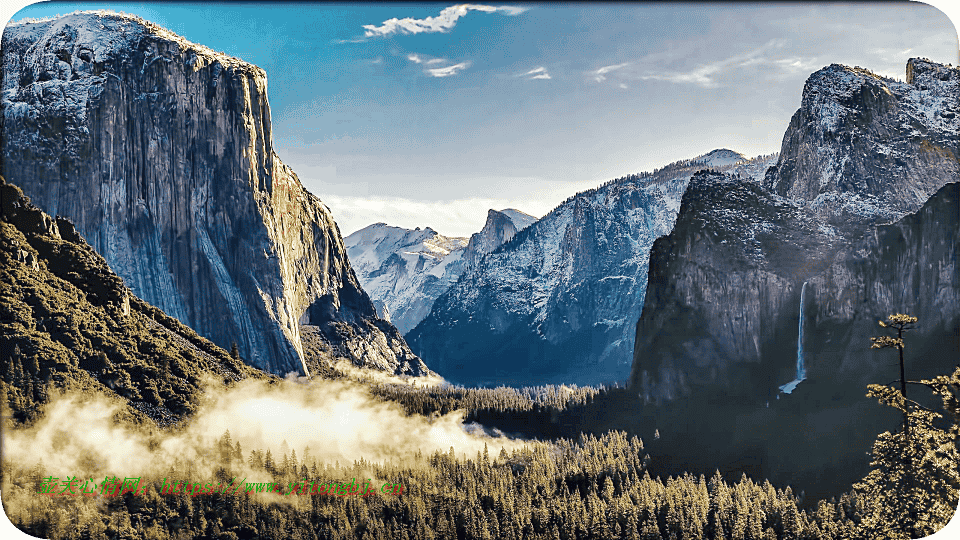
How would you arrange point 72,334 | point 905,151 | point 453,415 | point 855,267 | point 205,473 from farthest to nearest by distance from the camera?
point 453,415 < point 905,151 < point 855,267 < point 72,334 < point 205,473

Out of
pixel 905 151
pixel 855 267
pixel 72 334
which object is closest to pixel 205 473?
pixel 72 334

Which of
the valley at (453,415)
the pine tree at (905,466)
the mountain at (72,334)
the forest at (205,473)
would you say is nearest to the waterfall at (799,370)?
the valley at (453,415)

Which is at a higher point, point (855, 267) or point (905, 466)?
point (855, 267)

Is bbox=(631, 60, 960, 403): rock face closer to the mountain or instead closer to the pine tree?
the pine tree

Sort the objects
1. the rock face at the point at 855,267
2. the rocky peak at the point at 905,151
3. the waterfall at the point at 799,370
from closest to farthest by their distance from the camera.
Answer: the rock face at the point at 855,267 < the waterfall at the point at 799,370 < the rocky peak at the point at 905,151

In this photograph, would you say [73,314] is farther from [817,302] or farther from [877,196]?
[877,196]

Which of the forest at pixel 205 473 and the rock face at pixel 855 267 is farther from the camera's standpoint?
the rock face at pixel 855 267

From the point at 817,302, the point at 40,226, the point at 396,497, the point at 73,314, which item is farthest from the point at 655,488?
the point at 40,226

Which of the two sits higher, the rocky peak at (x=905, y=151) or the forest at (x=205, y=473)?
the rocky peak at (x=905, y=151)

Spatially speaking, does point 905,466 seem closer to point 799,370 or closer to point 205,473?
point 205,473

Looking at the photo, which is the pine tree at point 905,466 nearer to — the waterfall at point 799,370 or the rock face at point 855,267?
the rock face at point 855,267
